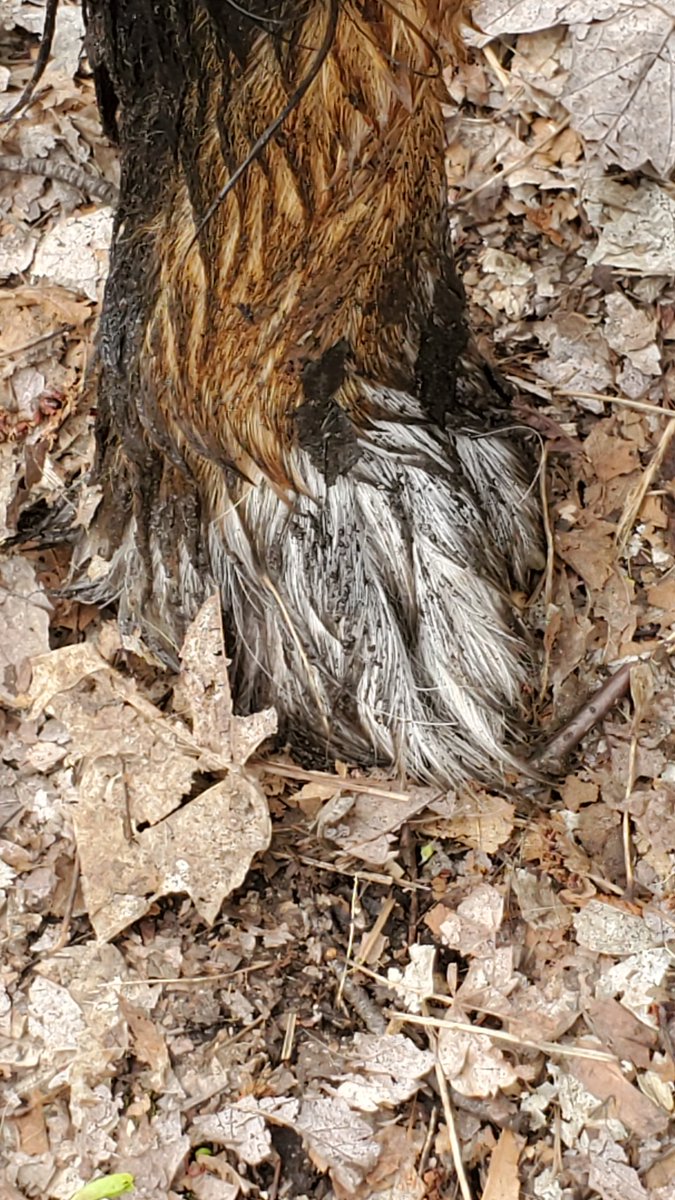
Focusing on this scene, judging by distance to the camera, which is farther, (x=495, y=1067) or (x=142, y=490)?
(x=142, y=490)

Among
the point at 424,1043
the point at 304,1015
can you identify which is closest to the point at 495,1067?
the point at 424,1043

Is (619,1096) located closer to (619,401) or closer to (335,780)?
(335,780)

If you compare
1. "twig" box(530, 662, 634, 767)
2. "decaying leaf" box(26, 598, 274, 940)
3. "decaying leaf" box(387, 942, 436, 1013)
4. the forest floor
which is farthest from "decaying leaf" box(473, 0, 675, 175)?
"decaying leaf" box(387, 942, 436, 1013)

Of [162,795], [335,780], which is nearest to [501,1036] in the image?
[335,780]

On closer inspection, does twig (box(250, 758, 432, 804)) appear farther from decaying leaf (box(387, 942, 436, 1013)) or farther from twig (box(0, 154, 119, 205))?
twig (box(0, 154, 119, 205))

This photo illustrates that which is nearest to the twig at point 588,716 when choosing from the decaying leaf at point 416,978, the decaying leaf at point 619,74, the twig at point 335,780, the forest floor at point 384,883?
the forest floor at point 384,883

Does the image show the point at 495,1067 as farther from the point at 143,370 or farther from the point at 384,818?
the point at 143,370
